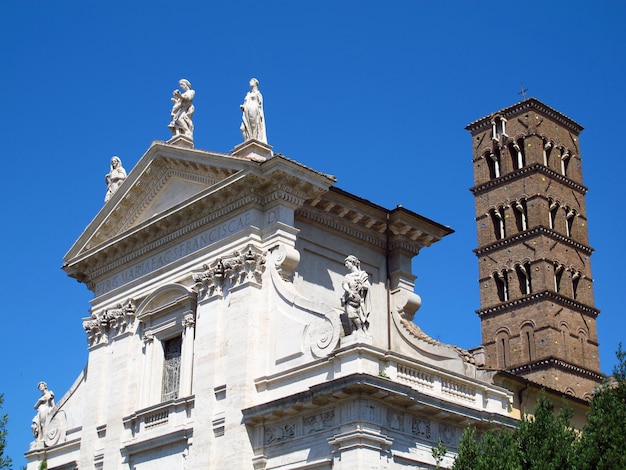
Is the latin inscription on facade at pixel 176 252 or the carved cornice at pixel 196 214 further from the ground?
the carved cornice at pixel 196 214

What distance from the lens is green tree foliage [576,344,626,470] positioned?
17.6 meters

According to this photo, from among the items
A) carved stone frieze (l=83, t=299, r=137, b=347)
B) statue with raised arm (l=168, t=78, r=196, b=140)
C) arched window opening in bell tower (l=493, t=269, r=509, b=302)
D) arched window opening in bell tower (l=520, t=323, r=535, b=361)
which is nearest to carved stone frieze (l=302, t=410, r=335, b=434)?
carved stone frieze (l=83, t=299, r=137, b=347)

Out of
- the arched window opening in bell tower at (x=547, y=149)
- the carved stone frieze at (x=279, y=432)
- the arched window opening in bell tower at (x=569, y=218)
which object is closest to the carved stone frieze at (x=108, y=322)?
the carved stone frieze at (x=279, y=432)

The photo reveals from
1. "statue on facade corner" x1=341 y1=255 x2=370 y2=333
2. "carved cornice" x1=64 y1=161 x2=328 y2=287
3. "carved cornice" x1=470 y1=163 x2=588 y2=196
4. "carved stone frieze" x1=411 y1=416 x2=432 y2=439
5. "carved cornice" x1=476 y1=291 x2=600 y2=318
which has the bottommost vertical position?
"carved stone frieze" x1=411 y1=416 x2=432 y2=439

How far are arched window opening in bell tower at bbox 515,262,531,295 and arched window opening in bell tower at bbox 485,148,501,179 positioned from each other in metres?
6.53

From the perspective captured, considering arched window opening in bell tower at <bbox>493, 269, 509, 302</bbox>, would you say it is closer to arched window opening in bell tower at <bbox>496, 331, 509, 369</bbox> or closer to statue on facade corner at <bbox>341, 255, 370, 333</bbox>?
arched window opening in bell tower at <bbox>496, 331, 509, 369</bbox>

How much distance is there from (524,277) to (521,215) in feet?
12.5

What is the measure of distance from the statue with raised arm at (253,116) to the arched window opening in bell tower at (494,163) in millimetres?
37441

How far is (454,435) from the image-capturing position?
23.3 meters

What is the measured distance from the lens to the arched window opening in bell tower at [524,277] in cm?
5866

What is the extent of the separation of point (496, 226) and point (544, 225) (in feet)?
10.4

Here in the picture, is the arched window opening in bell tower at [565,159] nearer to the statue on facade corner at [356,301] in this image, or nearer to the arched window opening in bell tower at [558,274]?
the arched window opening in bell tower at [558,274]

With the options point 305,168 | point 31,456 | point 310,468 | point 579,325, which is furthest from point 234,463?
point 579,325

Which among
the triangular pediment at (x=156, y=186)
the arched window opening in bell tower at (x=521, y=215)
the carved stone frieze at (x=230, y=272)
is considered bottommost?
the carved stone frieze at (x=230, y=272)
